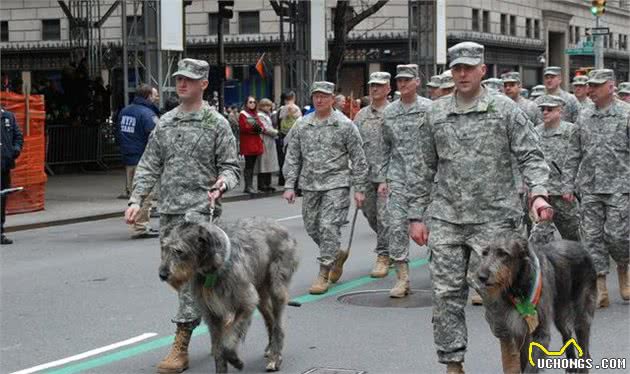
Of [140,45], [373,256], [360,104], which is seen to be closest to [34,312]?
[373,256]

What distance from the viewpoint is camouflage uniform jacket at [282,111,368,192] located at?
11.1 metres

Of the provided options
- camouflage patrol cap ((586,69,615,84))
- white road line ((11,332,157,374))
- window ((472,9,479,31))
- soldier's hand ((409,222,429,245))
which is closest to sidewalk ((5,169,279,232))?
white road line ((11,332,157,374))

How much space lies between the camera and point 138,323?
9633mm

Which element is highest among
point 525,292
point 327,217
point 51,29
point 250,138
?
point 51,29

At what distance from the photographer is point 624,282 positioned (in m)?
10.4

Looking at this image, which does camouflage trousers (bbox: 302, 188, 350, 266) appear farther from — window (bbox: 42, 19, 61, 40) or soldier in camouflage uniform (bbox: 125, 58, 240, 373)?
window (bbox: 42, 19, 61, 40)

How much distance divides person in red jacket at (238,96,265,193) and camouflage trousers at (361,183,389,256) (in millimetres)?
10717

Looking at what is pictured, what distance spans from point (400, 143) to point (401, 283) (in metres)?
1.50

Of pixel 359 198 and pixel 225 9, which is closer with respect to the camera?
pixel 359 198

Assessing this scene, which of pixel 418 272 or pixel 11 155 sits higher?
pixel 11 155

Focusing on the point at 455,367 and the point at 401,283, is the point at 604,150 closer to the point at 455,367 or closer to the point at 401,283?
the point at 401,283

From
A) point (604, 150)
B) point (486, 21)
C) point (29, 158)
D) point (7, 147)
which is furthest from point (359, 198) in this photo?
point (486, 21)

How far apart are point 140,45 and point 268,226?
15.7 metres

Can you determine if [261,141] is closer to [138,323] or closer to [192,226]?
[138,323]
